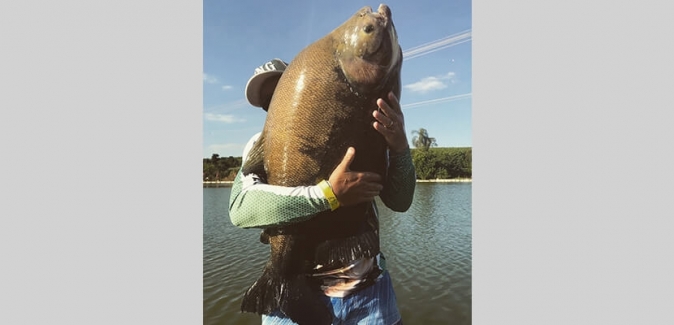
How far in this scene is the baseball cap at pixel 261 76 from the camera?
1.71 m

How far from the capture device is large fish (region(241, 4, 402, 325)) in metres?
1.50

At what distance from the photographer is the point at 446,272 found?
684 cm

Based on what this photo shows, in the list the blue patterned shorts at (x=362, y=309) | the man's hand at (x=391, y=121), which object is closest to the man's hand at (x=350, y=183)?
the man's hand at (x=391, y=121)

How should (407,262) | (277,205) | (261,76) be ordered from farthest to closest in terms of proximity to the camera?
(407,262) → (261,76) → (277,205)

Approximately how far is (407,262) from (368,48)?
6538 mm

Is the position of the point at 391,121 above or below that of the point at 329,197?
above

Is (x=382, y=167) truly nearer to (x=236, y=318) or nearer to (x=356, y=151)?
(x=356, y=151)

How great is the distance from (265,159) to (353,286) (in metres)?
0.66

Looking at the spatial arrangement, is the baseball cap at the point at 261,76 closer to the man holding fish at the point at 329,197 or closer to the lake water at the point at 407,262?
the man holding fish at the point at 329,197

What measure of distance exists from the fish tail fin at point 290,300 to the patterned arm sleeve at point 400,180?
54 centimetres

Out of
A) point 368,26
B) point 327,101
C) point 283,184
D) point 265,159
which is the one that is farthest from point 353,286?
point 368,26

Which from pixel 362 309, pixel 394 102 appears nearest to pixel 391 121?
pixel 394 102

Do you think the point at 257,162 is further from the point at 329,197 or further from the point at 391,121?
the point at 391,121

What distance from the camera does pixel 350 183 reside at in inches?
57.7
